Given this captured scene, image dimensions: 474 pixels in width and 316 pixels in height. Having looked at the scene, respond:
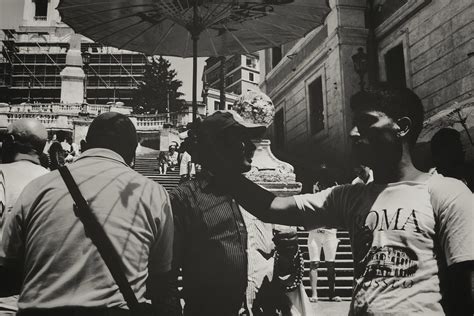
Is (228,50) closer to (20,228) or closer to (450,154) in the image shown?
(450,154)

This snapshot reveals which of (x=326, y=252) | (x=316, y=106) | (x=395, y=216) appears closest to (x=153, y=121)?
(x=316, y=106)

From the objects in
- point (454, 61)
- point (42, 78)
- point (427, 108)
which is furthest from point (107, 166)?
point (42, 78)

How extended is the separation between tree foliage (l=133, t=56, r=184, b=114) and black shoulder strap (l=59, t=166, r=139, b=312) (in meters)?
49.1

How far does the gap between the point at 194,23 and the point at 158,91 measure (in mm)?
48768

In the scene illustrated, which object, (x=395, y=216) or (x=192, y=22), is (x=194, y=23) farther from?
(x=395, y=216)

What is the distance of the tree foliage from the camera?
5141 cm

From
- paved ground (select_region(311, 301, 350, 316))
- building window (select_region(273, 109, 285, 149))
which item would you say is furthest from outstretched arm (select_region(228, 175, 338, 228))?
building window (select_region(273, 109, 285, 149))

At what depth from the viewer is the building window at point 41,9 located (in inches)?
2596

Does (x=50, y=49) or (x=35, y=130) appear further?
(x=50, y=49)

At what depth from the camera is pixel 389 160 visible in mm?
2178

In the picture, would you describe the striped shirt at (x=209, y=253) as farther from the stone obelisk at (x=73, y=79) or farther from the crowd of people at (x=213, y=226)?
the stone obelisk at (x=73, y=79)

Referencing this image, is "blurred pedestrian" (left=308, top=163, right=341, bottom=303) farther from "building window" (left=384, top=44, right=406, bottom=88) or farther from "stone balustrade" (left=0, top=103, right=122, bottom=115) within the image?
"stone balustrade" (left=0, top=103, right=122, bottom=115)

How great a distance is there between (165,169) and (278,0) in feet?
63.3

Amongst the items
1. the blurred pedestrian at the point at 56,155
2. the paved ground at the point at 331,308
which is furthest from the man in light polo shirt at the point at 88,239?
the paved ground at the point at 331,308
